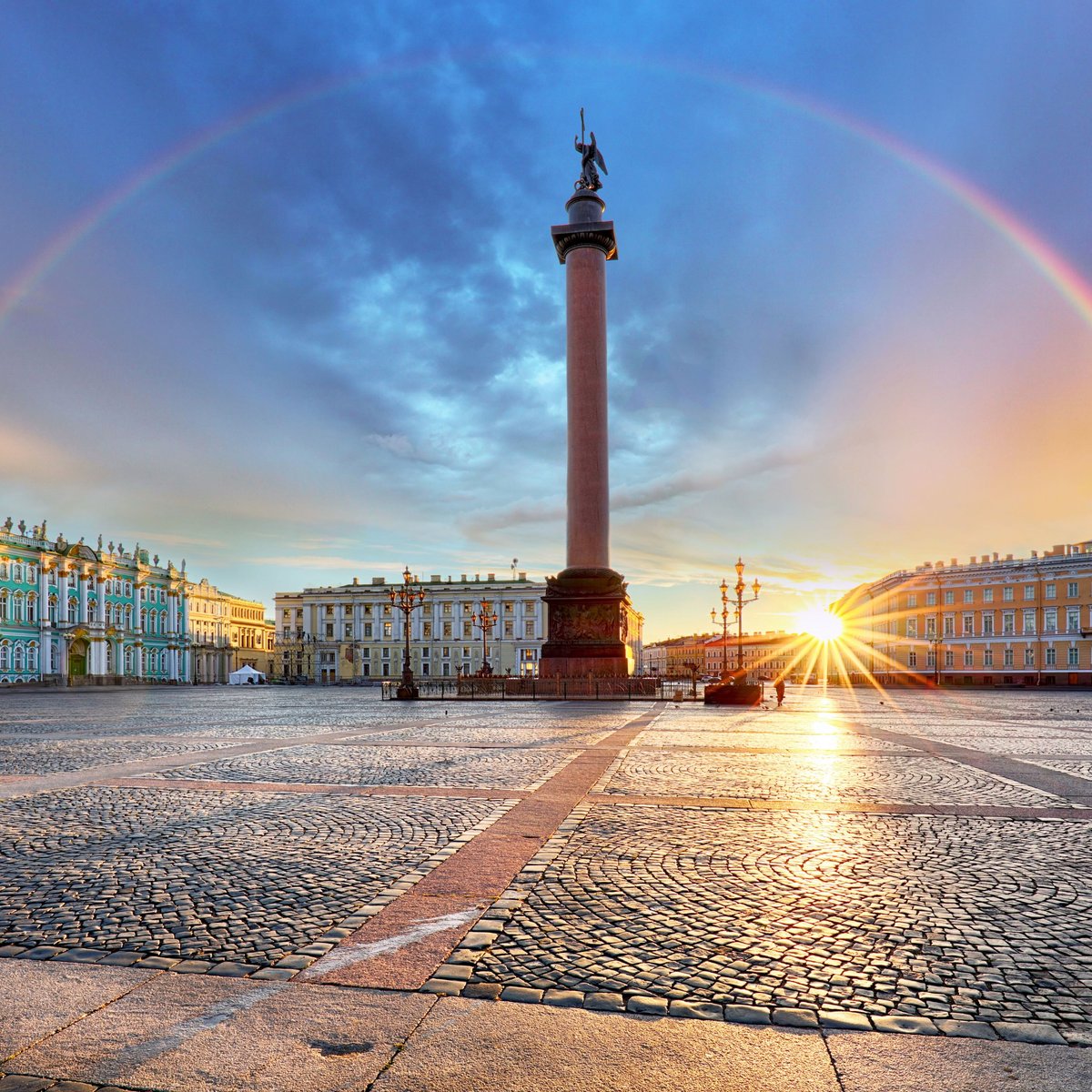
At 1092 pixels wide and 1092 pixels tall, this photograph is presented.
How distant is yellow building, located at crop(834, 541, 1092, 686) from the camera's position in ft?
279

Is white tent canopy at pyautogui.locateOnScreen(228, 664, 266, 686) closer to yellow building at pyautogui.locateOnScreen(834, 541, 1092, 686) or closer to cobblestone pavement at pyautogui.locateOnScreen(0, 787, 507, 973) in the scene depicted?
yellow building at pyautogui.locateOnScreen(834, 541, 1092, 686)

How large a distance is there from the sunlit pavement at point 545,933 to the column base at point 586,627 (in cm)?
2710

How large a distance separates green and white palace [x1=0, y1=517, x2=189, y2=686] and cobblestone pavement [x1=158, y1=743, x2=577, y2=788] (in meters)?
70.0

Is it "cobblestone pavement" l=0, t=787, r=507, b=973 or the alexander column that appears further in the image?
the alexander column

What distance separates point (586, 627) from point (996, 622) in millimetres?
70408

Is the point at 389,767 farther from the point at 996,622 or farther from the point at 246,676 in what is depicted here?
the point at 996,622

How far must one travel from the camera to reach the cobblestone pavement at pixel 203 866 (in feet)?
15.6

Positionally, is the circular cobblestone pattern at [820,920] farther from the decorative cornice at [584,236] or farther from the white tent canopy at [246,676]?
the white tent canopy at [246,676]

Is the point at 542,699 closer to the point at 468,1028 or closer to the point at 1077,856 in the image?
the point at 1077,856

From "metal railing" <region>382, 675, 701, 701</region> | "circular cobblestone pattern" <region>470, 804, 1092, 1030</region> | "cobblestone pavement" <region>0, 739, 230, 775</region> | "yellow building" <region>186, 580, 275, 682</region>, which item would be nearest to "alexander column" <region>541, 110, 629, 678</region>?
"metal railing" <region>382, 675, 701, 701</region>

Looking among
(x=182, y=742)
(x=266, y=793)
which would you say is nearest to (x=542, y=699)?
(x=182, y=742)

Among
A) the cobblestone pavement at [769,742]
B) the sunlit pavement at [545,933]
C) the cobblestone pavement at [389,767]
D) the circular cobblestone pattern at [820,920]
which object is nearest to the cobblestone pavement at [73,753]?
the cobblestone pavement at [389,767]

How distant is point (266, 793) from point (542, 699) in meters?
26.7

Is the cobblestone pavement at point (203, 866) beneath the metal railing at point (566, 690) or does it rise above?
above
